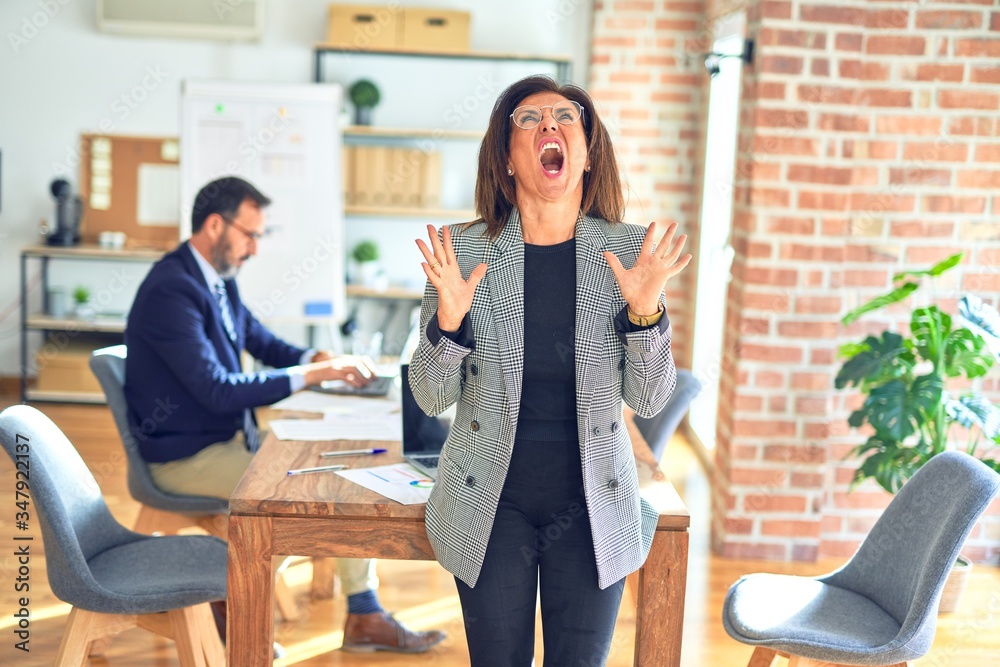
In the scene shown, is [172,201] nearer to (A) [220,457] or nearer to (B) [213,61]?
(B) [213,61]

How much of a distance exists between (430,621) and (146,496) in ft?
3.04

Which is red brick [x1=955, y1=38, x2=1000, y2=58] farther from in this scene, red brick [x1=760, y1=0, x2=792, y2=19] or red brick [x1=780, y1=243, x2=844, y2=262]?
red brick [x1=780, y1=243, x2=844, y2=262]

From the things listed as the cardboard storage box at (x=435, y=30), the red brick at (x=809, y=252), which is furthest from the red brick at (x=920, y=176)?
the cardboard storage box at (x=435, y=30)

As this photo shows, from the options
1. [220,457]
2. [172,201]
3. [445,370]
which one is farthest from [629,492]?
[172,201]

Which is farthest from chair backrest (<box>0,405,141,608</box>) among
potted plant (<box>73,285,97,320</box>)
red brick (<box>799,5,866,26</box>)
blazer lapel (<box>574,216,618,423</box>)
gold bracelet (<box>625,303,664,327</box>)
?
potted plant (<box>73,285,97,320</box>)

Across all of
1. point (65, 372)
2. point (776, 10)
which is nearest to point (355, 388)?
point (776, 10)

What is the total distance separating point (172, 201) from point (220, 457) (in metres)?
3.49

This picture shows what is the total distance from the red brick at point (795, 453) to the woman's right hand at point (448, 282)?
7.38 ft

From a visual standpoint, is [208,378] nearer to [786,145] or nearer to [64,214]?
[786,145]

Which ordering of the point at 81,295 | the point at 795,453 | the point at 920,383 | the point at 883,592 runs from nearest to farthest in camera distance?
the point at 883,592
the point at 920,383
the point at 795,453
the point at 81,295

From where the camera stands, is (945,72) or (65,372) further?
(65,372)

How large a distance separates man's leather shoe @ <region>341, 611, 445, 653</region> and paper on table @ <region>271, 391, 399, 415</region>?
1.99 feet

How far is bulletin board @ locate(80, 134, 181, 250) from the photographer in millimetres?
5867

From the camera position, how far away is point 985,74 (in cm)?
358
